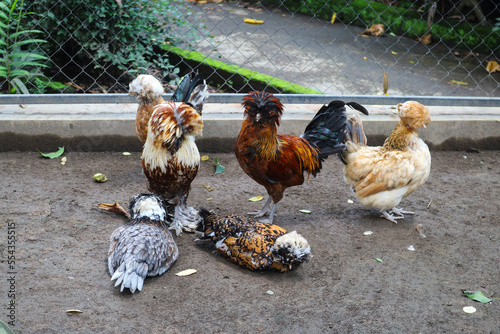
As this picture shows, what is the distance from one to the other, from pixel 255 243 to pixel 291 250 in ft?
0.94

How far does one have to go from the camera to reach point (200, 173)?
4973 mm

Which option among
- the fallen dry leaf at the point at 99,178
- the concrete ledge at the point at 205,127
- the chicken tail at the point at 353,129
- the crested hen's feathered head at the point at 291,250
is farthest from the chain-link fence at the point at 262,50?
the crested hen's feathered head at the point at 291,250

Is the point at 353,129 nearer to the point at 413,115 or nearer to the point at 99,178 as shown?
the point at 413,115

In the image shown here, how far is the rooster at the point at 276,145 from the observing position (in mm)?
3861

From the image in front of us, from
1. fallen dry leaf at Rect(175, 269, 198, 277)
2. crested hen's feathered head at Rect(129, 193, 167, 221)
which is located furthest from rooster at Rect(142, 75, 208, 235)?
fallen dry leaf at Rect(175, 269, 198, 277)

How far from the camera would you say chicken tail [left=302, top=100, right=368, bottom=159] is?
14.0 feet

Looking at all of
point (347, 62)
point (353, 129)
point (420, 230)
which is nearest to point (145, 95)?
point (353, 129)

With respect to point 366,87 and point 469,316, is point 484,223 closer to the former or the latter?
point 469,316

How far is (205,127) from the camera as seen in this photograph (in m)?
5.23

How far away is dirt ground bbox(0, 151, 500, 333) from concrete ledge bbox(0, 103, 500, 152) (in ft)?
0.59

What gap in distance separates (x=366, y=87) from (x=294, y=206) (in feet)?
10.0

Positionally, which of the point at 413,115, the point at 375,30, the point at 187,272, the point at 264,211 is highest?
the point at 375,30

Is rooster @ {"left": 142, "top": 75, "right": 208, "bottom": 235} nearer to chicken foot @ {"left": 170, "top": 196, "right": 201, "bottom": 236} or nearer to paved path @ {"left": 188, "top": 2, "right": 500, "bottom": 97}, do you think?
chicken foot @ {"left": 170, "top": 196, "right": 201, "bottom": 236}

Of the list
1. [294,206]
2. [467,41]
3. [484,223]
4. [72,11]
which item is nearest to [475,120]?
[484,223]
